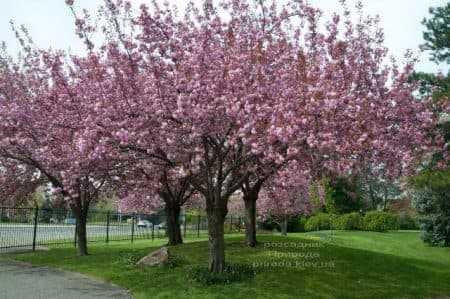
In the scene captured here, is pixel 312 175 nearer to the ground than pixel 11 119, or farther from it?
nearer to the ground

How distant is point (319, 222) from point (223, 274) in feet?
101

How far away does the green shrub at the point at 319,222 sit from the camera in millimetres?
40500

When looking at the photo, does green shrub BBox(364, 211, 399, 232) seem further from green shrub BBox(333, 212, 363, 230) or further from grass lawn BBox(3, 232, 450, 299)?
grass lawn BBox(3, 232, 450, 299)

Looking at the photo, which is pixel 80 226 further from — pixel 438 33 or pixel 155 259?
pixel 438 33

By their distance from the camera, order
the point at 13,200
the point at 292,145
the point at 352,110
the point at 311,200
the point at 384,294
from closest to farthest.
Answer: the point at 292,145
the point at 352,110
the point at 384,294
the point at 13,200
the point at 311,200

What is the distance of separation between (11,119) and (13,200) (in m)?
7.99

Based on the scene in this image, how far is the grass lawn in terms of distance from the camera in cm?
1038

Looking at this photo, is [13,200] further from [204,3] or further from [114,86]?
[204,3]

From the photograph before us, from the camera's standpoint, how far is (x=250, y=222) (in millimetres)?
16453

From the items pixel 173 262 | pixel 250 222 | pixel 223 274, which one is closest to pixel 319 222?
pixel 250 222

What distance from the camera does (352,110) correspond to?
986 centimetres

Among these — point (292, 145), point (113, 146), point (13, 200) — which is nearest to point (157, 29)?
point (113, 146)

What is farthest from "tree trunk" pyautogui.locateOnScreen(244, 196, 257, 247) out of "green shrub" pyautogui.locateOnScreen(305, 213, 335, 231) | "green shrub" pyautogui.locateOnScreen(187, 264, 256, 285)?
"green shrub" pyautogui.locateOnScreen(305, 213, 335, 231)

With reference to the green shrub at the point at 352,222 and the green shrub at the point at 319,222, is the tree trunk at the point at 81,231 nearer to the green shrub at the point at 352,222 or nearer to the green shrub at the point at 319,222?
the green shrub at the point at 319,222
